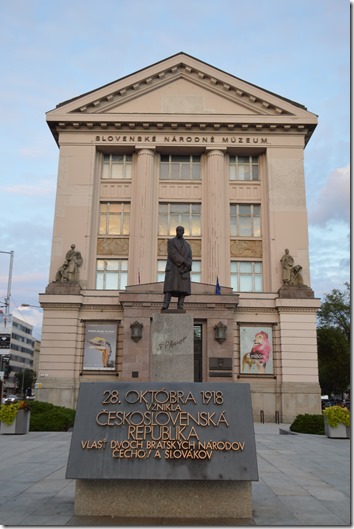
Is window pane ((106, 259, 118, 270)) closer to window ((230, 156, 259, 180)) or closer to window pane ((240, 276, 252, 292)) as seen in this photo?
window pane ((240, 276, 252, 292))

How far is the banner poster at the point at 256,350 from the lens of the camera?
102ft

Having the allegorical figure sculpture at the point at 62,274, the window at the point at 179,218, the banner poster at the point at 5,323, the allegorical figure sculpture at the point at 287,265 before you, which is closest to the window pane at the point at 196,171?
the window at the point at 179,218

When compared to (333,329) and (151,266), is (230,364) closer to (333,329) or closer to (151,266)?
(151,266)

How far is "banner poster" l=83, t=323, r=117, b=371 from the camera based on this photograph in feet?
101

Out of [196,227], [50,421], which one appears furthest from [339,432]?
[196,227]

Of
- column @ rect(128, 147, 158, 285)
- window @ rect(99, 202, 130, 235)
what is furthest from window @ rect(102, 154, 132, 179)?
window @ rect(99, 202, 130, 235)

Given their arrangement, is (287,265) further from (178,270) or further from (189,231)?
(178,270)

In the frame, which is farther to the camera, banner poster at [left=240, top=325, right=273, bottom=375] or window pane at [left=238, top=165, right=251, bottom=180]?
window pane at [left=238, top=165, right=251, bottom=180]

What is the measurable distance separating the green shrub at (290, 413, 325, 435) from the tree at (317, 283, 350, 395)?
37360 mm

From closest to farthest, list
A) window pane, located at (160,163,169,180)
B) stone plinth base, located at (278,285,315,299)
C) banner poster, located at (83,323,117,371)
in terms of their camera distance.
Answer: banner poster, located at (83,323,117,371), stone plinth base, located at (278,285,315,299), window pane, located at (160,163,169,180)

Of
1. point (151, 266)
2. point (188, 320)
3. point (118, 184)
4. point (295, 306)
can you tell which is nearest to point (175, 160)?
point (118, 184)

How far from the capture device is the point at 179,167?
35.7m

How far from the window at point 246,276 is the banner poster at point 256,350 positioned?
2.94 m

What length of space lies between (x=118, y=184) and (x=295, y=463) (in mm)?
25709
